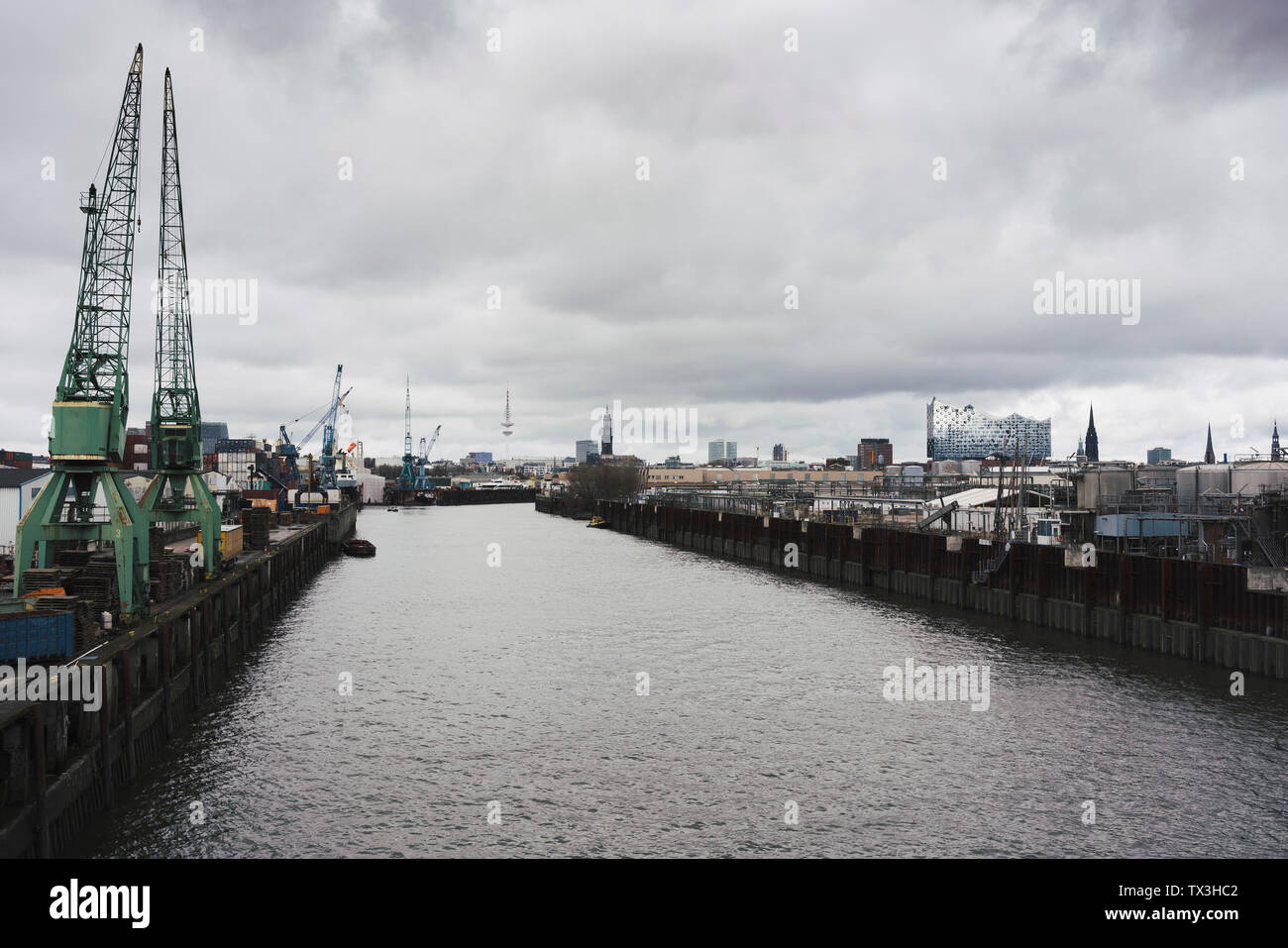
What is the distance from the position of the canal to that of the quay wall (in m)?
1.28

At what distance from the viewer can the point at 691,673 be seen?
112 feet


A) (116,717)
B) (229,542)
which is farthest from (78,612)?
(229,542)

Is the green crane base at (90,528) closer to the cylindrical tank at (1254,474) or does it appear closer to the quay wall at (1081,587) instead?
the quay wall at (1081,587)

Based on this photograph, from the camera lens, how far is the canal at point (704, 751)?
18.8m

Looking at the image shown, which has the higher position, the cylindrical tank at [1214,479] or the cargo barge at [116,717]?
the cylindrical tank at [1214,479]

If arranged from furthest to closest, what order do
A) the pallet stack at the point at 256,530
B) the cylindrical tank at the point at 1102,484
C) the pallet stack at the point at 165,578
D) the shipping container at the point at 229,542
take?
the pallet stack at the point at 256,530
the cylindrical tank at the point at 1102,484
the shipping container at the point at 229,542
the pallet stack at the point at 165,578

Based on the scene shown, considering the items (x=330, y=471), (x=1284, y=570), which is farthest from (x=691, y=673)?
(x=330, y=471)

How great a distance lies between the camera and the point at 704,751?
2444 centimetres

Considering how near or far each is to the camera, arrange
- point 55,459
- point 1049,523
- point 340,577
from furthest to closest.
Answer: point 340,577 < point 1049,523 < point 55,459

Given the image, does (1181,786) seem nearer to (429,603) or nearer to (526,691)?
(526,691)

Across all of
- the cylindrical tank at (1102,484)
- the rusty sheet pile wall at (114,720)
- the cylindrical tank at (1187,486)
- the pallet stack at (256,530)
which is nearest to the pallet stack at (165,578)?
the rusty sheet pile wall at (114,720)

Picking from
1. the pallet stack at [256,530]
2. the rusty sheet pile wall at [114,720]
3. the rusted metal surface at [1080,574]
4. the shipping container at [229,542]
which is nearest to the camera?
the rusty sheet pile wall at [114,720]

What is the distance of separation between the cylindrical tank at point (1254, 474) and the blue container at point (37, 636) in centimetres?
5573
